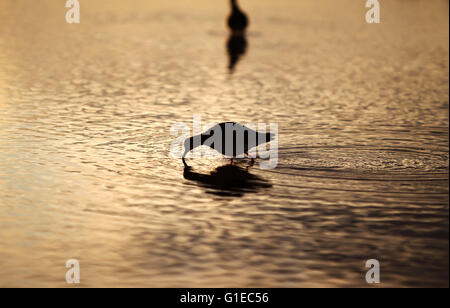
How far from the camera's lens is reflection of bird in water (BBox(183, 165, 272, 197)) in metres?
10.6

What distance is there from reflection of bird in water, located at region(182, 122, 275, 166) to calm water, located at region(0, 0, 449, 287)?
1.09ft

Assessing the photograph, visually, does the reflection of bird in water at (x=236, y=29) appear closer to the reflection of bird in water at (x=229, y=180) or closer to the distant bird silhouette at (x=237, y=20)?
A: the distant bird silhouette at (x=237, y=20)

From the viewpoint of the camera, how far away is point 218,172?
1152cm

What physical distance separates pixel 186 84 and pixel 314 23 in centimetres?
1608

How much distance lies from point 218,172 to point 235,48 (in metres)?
15.9

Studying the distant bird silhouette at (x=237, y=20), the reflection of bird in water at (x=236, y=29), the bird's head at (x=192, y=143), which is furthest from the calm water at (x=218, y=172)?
the distant bird silhouette at (x=237, y=20)

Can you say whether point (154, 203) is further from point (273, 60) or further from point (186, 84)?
point (273, 60)

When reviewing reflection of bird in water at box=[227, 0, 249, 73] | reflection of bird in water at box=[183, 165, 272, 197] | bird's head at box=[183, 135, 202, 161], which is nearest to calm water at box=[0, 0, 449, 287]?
reflection of bird in water at box=[183, 165, 272, 197]

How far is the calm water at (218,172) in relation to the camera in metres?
A: 8.06

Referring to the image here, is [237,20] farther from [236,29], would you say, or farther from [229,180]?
[229,180]

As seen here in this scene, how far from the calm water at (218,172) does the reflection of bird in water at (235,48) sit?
1.06 ft

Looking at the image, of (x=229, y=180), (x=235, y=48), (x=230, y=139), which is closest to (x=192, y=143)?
(x=230, y=139)

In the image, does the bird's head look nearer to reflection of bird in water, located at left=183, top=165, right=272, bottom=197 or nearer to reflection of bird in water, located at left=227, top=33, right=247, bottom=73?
reflection of bird in water, located at left=183, top=165, right=272, bottom=197
